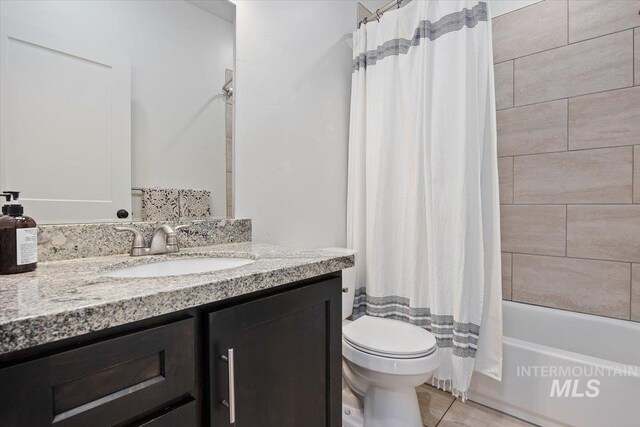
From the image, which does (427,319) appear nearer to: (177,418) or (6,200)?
(177,418)

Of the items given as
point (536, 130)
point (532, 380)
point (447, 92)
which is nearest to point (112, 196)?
point (447, 92)

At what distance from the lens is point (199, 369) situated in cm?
64

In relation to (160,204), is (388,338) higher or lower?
lower

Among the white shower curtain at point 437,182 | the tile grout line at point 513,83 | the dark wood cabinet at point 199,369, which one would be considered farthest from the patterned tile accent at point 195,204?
the tile grout line at point 513,83

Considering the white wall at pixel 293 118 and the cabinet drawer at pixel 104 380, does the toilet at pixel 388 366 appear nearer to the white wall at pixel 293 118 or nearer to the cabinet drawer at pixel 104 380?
the white wall at pixel 293 118

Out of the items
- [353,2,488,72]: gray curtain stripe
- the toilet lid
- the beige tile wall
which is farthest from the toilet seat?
[353,2,488,72]: gray curtain stripe

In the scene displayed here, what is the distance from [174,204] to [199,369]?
72cm

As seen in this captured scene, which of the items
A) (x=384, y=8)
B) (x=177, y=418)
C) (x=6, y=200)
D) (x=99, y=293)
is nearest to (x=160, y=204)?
(x=6, y=200)

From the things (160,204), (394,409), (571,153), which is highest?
(571,153)

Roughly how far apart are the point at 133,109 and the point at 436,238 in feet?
4.63

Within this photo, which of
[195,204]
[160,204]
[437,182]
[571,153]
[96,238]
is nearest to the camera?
[96,238]

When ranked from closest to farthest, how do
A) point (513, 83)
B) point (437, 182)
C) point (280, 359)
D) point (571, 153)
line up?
point (280, 359) < point (437, 182) < point (571, 153) < point (513, 83)

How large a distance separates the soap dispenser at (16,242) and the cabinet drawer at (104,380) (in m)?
0.41

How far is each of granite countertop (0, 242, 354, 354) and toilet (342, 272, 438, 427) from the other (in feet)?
1.96
